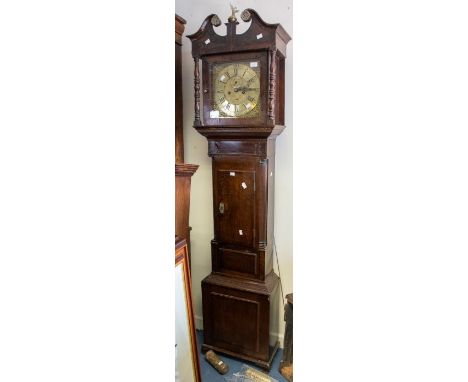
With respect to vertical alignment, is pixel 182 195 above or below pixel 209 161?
below

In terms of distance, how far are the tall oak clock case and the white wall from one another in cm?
10

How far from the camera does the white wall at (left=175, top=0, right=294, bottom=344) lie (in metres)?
1.88

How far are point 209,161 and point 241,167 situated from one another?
0.36m

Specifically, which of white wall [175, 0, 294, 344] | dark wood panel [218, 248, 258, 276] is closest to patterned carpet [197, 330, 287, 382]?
white wall [175, 0, 294, 344]

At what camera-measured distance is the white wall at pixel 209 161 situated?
1.88 meters

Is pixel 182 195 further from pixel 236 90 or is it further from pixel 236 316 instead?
pixel 236 316

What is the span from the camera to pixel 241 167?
5.91ft

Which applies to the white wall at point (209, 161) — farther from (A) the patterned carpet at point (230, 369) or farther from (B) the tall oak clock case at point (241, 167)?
(A) the patterned carpet at point (230, 369)

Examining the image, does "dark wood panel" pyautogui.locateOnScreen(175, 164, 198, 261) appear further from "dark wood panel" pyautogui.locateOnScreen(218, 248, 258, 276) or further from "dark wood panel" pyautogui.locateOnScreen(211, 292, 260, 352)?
"dark wood panel" pyautogui.locateOnScreen(211, 292, 260, 352)

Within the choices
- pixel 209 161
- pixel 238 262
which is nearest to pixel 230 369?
pixel 238 262
